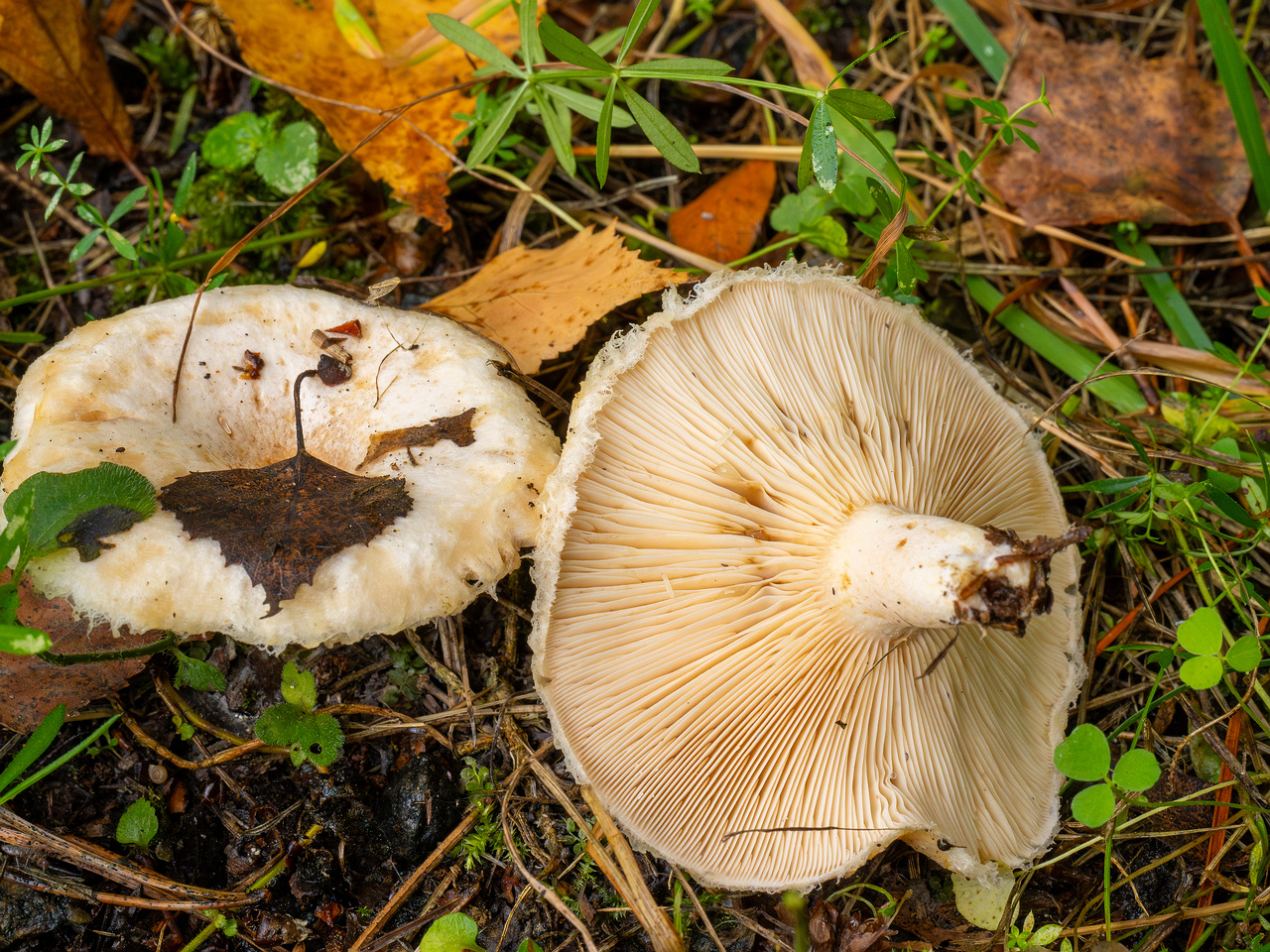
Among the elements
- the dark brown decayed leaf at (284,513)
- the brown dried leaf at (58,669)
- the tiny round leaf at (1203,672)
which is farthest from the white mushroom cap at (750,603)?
the brown dried leaf at (58,669)

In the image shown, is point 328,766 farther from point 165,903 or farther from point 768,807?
point 768,807

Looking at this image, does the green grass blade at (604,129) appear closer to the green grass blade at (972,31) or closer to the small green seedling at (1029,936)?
the green grass blade at (972,31)

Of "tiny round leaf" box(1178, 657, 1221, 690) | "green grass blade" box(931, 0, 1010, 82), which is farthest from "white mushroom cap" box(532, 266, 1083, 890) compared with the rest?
"green grass blade" box(931, 0, 1010, 82)

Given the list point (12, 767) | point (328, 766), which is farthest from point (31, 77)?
point (328, 766)

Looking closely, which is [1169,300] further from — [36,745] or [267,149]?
[36,745]

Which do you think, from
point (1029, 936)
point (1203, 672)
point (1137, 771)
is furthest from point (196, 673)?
point (1203, 672)

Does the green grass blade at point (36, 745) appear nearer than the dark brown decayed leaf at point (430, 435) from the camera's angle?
Yes
